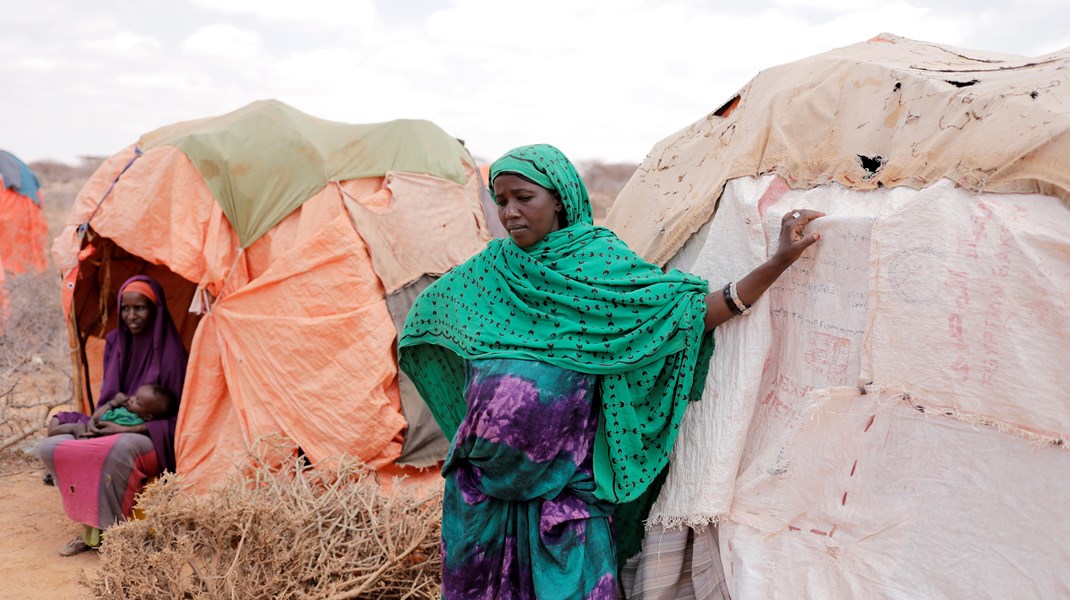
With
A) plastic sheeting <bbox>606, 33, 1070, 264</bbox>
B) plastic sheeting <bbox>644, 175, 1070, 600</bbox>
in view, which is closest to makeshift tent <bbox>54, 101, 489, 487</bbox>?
plastic sheeting <bbox>606, 33, 1070, 264</bbox>

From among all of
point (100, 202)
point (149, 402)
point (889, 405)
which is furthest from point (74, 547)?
point (889, 405)

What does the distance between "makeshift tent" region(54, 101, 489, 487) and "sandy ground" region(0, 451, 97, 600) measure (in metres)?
0.78

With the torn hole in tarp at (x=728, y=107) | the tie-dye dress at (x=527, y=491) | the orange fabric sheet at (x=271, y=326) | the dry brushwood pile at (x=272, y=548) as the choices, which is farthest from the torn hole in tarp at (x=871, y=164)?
the orange fabric sheet at (x=271, y=326)

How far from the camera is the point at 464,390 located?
278 cm

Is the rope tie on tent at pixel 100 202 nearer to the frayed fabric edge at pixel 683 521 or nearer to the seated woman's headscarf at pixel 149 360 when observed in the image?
the seated woman's headscarf at pixel 149 360

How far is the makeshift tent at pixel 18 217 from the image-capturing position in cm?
891

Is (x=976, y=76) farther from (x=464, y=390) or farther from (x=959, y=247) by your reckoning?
(x=464, y=390)

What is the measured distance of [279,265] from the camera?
4.82m

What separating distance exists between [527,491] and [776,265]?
0.94 meters

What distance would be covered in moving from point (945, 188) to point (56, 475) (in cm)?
443

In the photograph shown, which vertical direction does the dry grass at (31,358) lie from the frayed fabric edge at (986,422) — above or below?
below

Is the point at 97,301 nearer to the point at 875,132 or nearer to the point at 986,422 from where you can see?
the point at 875,132

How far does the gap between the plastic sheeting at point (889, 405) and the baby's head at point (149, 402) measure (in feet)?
10.7

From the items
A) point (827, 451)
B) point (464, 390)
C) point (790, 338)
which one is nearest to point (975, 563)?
point (827, 451)
